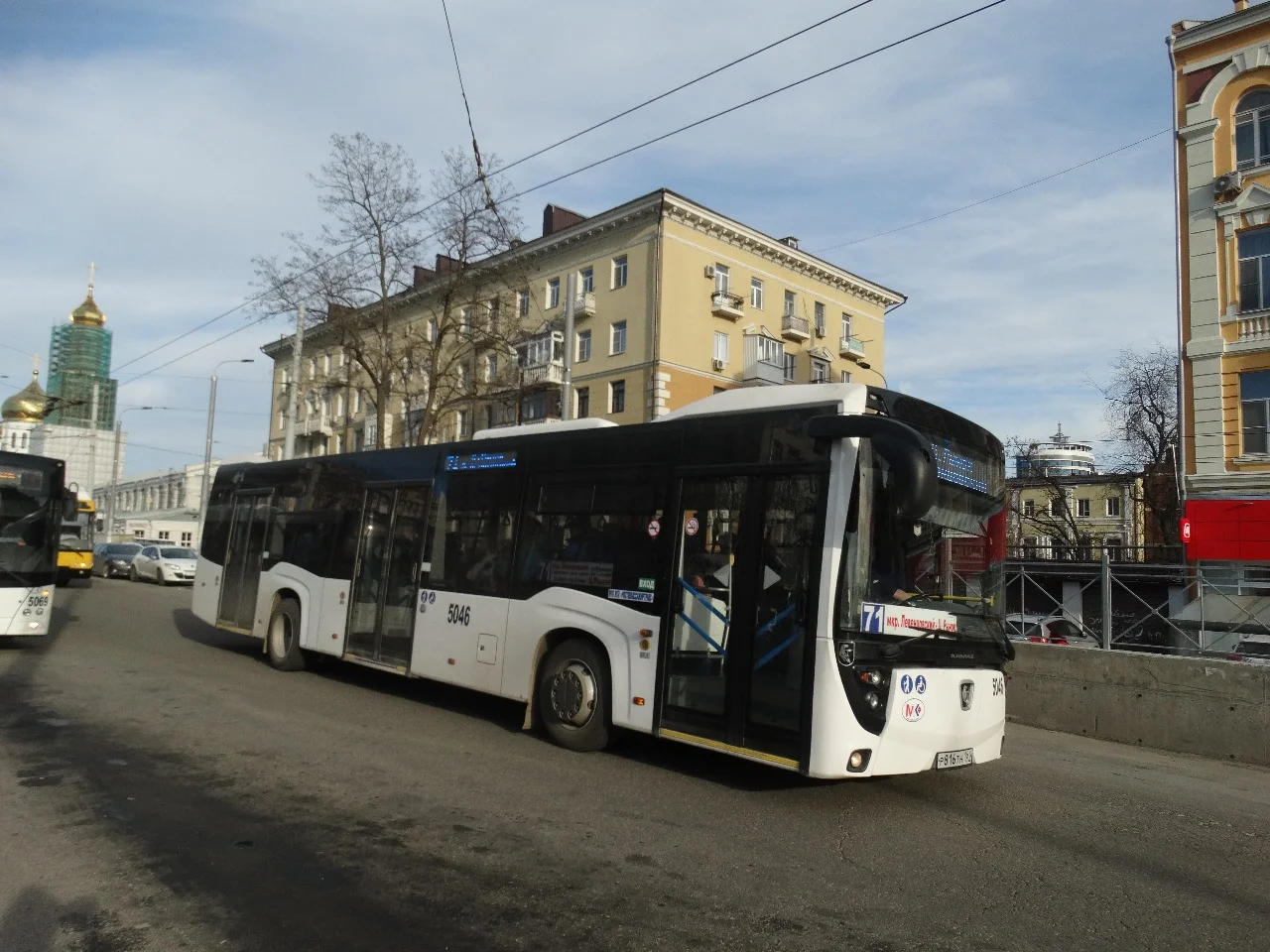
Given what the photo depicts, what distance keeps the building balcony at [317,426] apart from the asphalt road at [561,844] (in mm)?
55203

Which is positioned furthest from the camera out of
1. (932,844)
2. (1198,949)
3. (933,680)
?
(933,680)

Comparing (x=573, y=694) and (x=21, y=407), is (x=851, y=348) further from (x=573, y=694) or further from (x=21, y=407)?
(x=21, y=407)

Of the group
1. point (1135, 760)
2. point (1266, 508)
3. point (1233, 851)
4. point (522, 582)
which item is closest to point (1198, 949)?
point (1233, 851)

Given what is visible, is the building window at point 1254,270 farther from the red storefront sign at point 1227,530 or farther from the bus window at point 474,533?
the bus window at point 474,533

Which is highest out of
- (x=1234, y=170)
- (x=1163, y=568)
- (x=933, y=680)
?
(x=1234, y=170)

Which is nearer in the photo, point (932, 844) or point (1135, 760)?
point (932, 844)

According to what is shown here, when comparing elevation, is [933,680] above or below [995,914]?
above

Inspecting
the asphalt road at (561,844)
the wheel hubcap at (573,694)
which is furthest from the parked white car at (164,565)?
the wheel hubcap at (573,694)

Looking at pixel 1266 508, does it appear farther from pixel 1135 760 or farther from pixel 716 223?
pixel 716 223

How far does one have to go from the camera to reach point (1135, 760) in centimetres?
883

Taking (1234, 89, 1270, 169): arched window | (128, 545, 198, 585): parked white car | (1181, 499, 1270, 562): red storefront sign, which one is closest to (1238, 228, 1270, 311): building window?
(1234, 89, 1270, 169): arched window

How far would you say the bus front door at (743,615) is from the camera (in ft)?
20.8

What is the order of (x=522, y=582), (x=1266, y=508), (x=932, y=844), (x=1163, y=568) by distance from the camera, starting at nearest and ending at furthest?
(x=932, y=844) → (x=522, y=582) → (x=1163, y=568) → (x=1266, y=508)

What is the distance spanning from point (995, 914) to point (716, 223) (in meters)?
41.6
